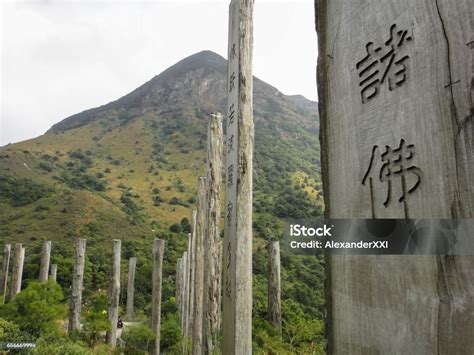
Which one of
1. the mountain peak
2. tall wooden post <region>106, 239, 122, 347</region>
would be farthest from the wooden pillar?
the mountain peak

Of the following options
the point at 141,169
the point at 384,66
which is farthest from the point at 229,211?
the point at 141,169

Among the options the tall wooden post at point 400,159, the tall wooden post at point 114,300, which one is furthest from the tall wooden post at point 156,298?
the tall wooden post at point 400,159

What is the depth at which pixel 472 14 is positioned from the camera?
0.88 m

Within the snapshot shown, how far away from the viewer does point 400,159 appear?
103 cm

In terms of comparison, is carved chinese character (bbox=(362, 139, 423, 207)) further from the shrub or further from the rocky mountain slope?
the rocky mountain slope

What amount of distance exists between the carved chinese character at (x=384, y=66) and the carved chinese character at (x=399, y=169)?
0.17 meters

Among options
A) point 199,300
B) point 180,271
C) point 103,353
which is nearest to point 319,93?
point 199,300

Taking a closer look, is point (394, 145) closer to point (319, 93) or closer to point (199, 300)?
point (319, 93)

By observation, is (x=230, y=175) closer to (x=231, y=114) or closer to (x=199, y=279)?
(x=231, y=114)

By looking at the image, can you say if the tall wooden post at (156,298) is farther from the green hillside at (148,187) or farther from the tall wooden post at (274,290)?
the tall wooden post at (274,290)

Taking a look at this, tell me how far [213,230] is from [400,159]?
Result: 4354mm

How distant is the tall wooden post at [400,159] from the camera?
87 centimetres

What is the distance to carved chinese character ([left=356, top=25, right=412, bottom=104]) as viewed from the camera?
1.05 m

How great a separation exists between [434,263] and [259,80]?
86719 millimetres
